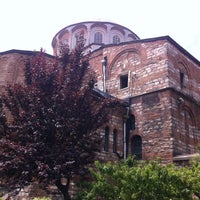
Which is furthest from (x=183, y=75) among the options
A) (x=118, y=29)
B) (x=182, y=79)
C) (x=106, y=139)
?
(x=118, y=29)

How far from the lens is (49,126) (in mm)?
9102

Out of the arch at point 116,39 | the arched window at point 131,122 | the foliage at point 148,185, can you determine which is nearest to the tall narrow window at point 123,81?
the arched window at point 131,122

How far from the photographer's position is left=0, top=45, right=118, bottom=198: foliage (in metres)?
8.71

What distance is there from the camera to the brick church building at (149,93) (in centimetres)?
1431

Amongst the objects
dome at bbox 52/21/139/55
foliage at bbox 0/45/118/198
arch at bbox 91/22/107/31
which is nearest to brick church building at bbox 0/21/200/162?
foliage at bbox 0/45/118/198

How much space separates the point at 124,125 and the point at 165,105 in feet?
7.33

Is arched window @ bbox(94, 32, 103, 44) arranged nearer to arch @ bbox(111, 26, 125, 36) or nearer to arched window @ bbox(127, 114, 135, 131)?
arch @ bbox(111, 26, 125, 36)

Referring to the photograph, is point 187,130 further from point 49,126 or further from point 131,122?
point 49,126

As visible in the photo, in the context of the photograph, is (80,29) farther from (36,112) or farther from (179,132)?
(36,112)

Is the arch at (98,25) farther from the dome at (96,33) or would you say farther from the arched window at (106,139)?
the arched window at (106,139)

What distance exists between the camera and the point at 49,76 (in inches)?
388

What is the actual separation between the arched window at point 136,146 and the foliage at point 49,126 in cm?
548

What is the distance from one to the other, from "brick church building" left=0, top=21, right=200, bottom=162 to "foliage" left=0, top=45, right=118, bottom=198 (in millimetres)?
3490

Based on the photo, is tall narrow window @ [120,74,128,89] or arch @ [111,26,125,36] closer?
tall narrow window @ [120,74,128,89]
